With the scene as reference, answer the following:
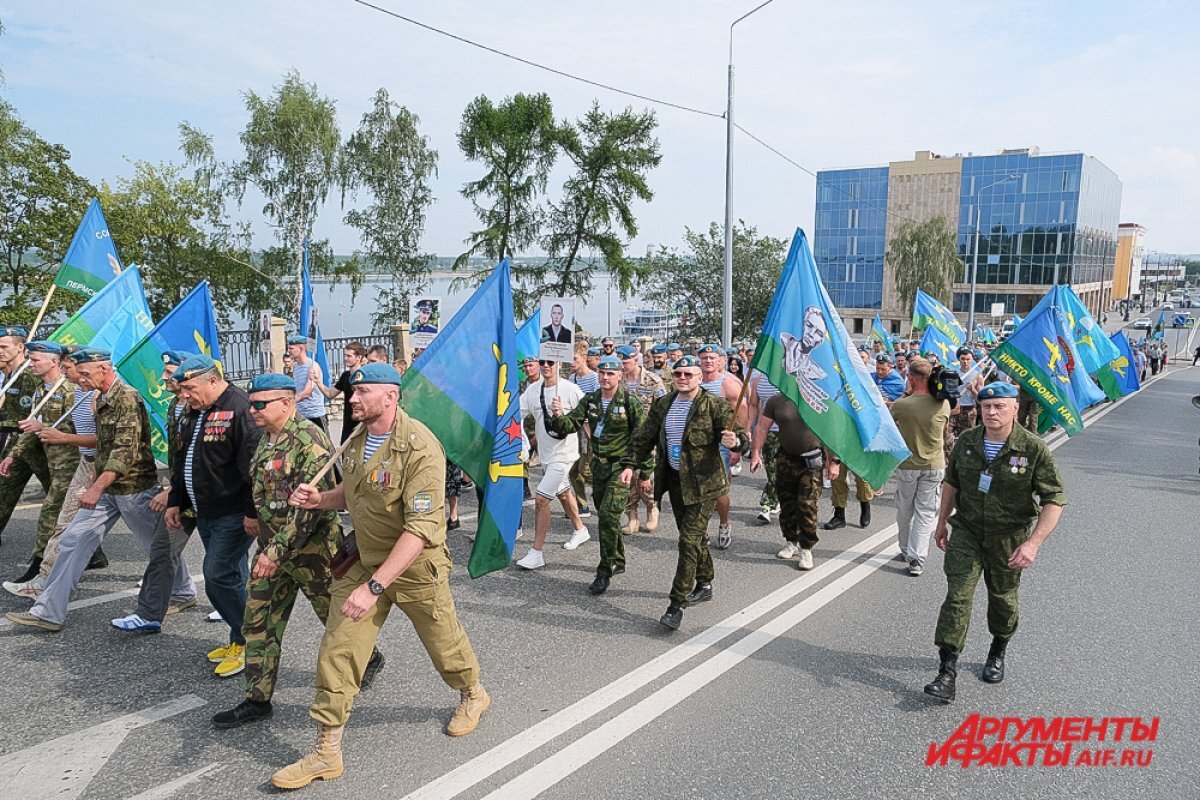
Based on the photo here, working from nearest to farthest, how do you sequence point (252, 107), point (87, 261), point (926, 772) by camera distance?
point (926, 772) < point (87, 261) < point (252, 107)

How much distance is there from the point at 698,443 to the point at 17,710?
4.28m

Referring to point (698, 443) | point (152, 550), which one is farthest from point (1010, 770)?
point (152, 550)

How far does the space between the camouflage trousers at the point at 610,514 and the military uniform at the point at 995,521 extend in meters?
2.40

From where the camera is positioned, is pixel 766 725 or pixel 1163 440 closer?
pixel 766 725

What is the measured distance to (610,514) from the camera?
6398mm

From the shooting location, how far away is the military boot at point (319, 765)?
361 cm

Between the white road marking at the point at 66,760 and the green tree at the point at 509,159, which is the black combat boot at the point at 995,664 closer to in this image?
the white road marking at the point at 66,760

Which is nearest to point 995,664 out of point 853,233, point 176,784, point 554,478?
point 554,478

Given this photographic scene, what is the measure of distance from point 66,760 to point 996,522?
16.5 ft

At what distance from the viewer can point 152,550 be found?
5207 millimetres

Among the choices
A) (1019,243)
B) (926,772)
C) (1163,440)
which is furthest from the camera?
(1019,243)

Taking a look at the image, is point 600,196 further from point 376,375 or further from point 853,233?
point 853,233

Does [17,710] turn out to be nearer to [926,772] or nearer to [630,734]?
[630,734]

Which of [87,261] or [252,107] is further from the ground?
[252,107]
